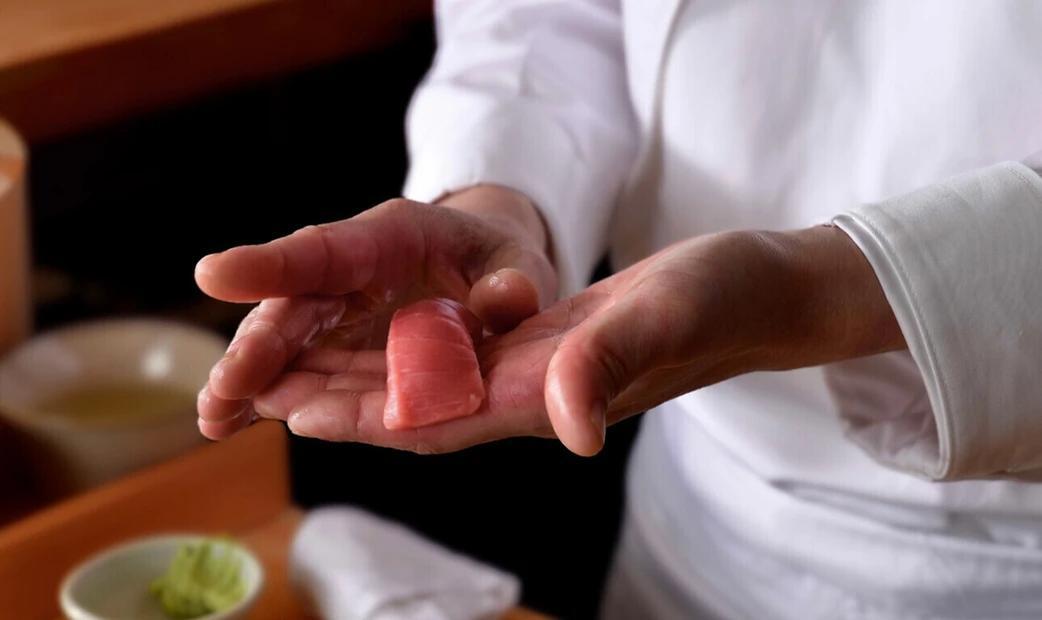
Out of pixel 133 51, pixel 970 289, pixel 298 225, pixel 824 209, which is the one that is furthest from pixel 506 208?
pixel 298 225

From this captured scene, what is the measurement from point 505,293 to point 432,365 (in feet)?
0.24

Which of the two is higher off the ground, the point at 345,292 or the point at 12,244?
the point at 345,292

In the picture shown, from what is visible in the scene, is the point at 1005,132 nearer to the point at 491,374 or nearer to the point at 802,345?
the point at 802,345

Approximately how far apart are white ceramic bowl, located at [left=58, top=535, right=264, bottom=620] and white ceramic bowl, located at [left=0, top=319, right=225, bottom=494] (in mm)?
102

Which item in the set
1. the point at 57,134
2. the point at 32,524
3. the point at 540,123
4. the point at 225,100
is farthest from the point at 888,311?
the point at 225,100

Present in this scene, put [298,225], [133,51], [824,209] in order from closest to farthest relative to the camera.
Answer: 1. [824,209]
2. [133,51]
3. [298,225]

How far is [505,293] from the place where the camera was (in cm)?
71

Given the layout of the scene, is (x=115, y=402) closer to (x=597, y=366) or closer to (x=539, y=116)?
(x=539, y=116)

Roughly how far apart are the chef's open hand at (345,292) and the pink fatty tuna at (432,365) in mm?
12

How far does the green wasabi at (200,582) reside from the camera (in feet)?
3.09

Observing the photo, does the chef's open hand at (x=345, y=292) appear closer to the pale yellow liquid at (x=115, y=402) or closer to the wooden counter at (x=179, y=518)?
the wooden counter at (x=179, y=518)

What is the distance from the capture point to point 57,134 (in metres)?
1.31

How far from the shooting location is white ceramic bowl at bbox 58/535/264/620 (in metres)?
0.92

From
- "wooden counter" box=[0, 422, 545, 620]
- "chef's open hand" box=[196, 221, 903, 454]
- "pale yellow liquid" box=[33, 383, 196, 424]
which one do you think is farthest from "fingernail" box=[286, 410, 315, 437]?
"pale yellow liquid" box=[33, 383, 196, 424]
